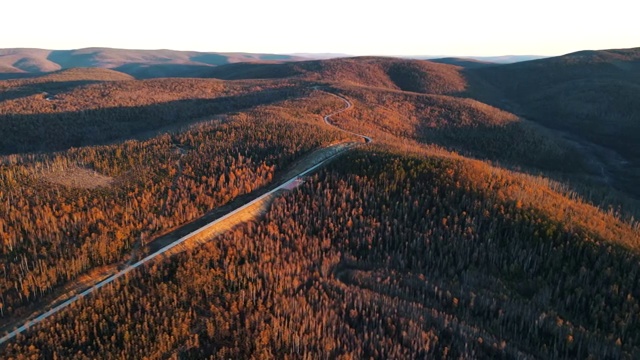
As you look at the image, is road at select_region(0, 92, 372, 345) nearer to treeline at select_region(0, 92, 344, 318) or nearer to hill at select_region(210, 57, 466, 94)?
treeline at select_region(0, 92, 344, 318)

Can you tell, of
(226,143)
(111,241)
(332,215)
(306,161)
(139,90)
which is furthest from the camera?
(139,90)

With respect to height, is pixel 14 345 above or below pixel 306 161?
below

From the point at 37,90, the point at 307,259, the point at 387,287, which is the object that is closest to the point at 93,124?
the point at 37,90

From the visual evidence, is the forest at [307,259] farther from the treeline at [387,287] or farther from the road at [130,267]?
the road at [130,267]

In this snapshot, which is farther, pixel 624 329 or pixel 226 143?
pixel 226 143

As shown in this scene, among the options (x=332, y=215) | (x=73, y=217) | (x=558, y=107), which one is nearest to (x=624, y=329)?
(x=332, y=215)

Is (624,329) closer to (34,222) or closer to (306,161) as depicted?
(306,161)
